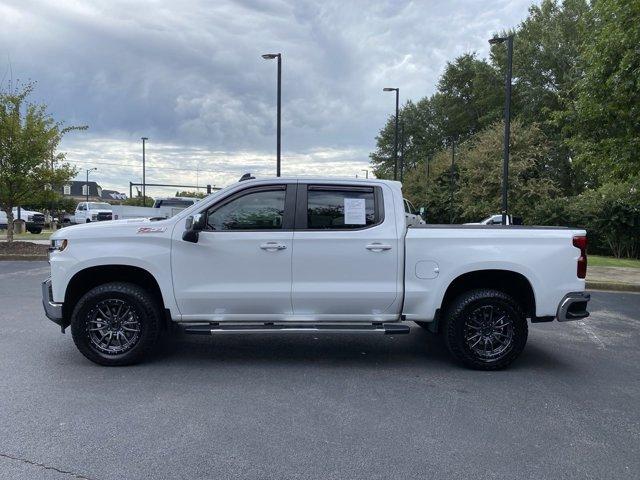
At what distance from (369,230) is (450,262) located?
0.88 meters

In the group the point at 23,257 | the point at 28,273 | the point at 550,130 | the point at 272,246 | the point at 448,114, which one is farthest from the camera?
the point at 448,114

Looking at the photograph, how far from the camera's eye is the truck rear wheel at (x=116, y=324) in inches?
209

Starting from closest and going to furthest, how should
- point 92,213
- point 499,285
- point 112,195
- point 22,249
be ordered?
point 499,285, point 22,249, point 92,213, point 112,195

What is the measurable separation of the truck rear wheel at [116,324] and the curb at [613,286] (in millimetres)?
9957

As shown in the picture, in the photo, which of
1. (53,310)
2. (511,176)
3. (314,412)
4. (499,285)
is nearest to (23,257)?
(53,310)

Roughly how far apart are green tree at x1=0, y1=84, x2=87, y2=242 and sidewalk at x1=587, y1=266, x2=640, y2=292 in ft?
51.3

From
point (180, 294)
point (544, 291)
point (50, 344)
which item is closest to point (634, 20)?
point (544, 291)

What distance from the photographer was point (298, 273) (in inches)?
211

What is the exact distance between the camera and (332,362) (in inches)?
225

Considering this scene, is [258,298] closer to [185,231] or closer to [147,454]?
[185,231]

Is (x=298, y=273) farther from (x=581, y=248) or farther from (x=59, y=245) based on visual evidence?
(x=581, y=248)

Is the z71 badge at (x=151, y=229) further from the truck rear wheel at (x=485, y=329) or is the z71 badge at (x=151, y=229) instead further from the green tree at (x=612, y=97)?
the green tree at (x=612, y=97)

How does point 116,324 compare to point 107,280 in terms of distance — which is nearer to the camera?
point 116,324

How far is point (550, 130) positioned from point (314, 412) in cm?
4203
